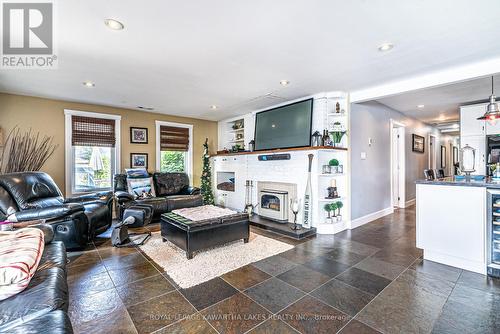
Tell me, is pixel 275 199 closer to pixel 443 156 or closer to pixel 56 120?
pixel 56 120

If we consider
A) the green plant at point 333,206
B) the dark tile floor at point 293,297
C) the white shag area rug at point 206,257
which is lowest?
the dark tile floor at point 293,297

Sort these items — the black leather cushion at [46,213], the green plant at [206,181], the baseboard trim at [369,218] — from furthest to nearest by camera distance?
the green plant at [206,181] → the baseboard trim at [369,218] → the black leather cushion at [46,213]

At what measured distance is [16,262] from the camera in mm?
1125

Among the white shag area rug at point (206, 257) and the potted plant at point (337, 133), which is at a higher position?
the potted plant at point (337, 133)

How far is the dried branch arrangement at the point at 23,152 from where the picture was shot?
4.13 m

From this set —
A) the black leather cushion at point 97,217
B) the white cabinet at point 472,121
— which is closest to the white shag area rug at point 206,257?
the black leather cushion at point 97,217

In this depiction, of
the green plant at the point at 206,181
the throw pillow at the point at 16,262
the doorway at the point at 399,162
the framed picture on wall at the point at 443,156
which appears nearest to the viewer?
the throw pillow at the point at 16,262

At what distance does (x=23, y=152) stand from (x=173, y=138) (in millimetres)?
2881

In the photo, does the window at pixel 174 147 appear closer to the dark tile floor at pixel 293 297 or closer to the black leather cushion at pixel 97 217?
the black leather cushion at pixel 97 217

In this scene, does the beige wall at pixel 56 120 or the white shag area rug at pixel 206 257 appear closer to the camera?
the white shag area rug at pixel 206 257

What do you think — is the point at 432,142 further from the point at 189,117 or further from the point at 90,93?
the point at 90,93

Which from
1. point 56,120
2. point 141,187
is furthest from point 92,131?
point 141,187

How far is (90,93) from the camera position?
13.8ft

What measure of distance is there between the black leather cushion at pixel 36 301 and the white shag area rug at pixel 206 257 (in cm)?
114
